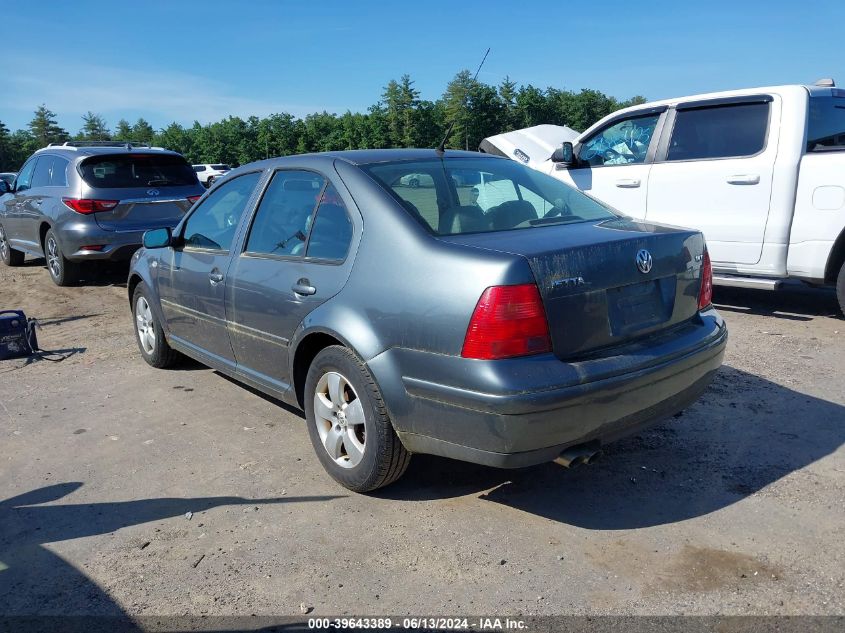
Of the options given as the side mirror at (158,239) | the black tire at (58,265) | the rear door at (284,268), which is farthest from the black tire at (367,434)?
the black tire at (58,265)

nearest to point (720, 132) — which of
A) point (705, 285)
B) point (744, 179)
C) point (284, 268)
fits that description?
point (744, 179)

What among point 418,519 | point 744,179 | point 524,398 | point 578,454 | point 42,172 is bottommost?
point 418,519

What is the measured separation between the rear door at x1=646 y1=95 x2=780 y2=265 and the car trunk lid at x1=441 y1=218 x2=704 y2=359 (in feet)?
10.8

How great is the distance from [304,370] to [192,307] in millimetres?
1361

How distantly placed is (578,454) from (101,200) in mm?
7780

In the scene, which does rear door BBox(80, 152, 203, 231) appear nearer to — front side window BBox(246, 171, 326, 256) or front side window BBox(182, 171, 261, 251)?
front side window BBox(182, 171, 261, 251)

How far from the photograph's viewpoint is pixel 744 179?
21.4ft

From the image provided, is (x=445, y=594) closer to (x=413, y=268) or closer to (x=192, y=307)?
(x=413, y=268)

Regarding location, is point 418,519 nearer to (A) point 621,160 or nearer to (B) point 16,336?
(B) point 16,336

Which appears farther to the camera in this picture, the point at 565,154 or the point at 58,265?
the point at 58,265

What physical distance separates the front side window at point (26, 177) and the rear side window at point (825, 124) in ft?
32.3

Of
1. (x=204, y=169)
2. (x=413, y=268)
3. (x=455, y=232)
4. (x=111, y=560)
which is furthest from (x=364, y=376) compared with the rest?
(x=204, y=169)

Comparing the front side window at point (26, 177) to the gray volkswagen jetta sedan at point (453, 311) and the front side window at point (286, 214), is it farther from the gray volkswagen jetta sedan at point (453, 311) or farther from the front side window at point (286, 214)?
the front side window at point (286, 214)

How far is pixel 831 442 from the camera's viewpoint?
13.1 feet
